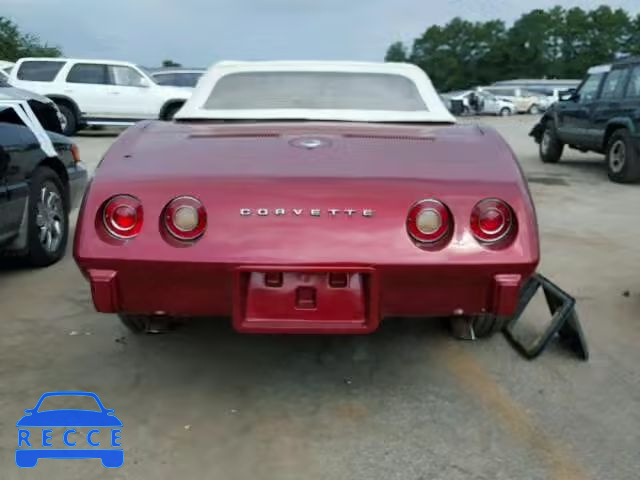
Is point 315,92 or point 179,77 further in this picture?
point 179,77

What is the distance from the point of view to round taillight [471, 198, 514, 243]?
2816mm

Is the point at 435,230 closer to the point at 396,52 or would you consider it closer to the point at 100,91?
the point at 100,91

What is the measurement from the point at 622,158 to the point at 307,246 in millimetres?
8900

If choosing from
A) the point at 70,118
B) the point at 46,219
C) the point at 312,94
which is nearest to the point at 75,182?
the point at 46,219

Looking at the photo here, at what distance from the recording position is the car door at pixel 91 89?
17062mm

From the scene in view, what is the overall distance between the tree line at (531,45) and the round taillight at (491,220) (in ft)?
313

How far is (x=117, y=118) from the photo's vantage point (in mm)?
17156

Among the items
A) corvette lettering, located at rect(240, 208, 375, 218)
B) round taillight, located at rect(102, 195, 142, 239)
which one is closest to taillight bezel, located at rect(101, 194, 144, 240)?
round taillight, located at rect(102, 195, 142, 239)

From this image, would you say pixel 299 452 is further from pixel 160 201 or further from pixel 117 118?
pixel 117 118

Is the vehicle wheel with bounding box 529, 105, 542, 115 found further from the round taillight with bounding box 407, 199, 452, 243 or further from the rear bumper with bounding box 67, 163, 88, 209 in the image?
the round taillight with bounding box 407, 199, 452, 243

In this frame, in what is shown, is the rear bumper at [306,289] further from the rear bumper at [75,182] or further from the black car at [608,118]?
the black car at [608,118]

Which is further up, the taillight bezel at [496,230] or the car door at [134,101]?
the taillight bezel at [496,230]

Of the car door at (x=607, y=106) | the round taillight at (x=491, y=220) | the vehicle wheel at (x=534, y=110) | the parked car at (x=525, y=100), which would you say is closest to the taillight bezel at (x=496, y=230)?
the round taillight at (x=491, y=220)

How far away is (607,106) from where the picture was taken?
1091cm
